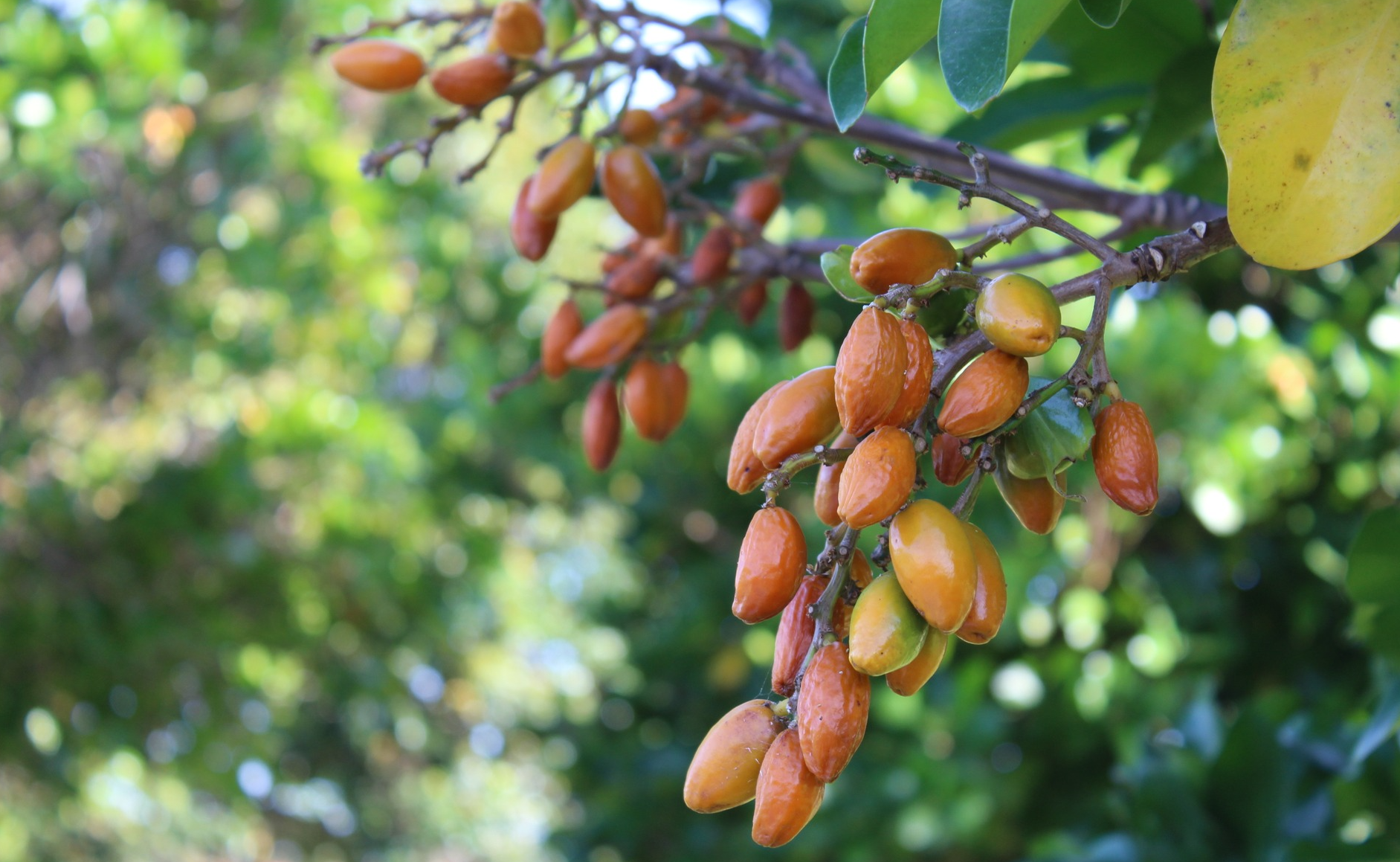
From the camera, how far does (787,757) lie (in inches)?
20.3

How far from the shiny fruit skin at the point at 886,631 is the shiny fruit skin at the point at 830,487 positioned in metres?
0.06

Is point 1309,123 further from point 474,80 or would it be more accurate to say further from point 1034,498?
point 474,80

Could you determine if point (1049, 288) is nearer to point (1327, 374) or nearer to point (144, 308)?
point (1327, 374)

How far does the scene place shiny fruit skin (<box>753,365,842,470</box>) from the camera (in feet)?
1.78

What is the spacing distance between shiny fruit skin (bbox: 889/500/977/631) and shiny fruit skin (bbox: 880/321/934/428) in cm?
5

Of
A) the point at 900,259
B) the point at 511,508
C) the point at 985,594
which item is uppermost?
the point at 900,259

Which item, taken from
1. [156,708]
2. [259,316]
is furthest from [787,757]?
[259,316]

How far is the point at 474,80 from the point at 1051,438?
21.3 inches

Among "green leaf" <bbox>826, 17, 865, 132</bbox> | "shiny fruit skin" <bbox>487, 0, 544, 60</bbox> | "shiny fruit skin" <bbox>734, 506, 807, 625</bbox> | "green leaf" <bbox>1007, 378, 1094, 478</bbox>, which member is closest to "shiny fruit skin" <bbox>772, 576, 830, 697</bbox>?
"shiny fruit skin" <bbox>734, 506, 807, 625</bbox>

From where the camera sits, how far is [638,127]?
0.91 meters

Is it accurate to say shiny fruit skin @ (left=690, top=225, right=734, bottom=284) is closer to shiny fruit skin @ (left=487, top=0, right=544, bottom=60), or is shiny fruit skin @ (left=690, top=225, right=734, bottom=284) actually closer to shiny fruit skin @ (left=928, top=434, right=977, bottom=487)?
shiny fruit skin @ (left=487, top=0, right=544, bottom=60)

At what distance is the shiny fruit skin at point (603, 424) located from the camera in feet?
3.24

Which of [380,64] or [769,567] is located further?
[380,64]

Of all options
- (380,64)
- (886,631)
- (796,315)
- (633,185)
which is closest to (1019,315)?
(886,631)
